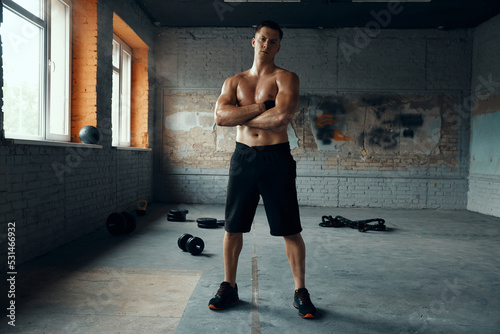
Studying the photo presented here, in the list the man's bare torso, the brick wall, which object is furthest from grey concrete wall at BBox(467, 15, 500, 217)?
the man's bare torso

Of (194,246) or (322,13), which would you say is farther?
(322,13)

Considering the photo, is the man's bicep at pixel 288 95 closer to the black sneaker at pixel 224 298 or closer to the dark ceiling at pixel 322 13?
the black sneaker at pixel 224 298

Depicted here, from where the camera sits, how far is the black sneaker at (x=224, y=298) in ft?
7.71

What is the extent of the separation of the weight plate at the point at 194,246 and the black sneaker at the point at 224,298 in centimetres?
123

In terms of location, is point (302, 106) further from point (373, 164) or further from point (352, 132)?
point (373, 164)

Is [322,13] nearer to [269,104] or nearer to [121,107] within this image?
[121,107]

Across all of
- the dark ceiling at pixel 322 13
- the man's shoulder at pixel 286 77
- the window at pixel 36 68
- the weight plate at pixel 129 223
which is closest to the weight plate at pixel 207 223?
the weight plate at pixel 129 223

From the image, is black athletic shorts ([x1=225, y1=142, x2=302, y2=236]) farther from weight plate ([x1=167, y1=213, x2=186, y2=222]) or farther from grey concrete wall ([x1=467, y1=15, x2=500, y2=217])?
grey concrete wall ([x1=467, y1=15, x2=500, y2=217])

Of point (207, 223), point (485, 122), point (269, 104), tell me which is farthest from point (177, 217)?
point (485, 122)

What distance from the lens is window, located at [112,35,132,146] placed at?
253 inches

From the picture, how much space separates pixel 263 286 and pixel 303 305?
56 centimetres

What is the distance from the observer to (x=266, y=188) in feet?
7.64

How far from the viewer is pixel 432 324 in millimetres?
2193

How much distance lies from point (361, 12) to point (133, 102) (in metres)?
4.63
